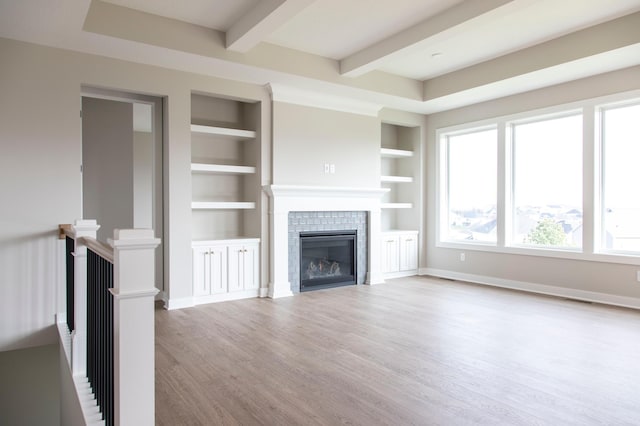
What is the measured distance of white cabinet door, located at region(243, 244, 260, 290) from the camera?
526cm

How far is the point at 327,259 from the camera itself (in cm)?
607

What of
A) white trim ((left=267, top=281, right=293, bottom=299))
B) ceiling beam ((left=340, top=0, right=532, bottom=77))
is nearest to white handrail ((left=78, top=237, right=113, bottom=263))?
white trim ((left=267, top=281, right=293, bottom=299))

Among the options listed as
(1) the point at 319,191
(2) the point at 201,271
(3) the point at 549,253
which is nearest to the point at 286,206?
(1) the point at 319,191

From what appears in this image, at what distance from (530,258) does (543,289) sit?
1.40 ft

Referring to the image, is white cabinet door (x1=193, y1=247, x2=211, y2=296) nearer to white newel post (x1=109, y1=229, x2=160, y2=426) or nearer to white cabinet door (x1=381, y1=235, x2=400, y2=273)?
white cabinet door (x1=381, y1=235, x2=400, y2=273)

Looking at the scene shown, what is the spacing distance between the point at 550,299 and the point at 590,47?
112 inches

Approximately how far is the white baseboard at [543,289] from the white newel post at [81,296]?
5205mm

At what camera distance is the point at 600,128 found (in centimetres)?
513

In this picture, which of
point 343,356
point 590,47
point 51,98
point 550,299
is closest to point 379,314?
point 343,356

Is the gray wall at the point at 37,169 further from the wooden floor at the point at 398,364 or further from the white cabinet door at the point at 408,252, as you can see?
the white cabinet door at the point at 408,252

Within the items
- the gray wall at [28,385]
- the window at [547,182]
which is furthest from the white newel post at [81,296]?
the window at [547,182]

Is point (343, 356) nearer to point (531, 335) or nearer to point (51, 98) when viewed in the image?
point (531, 335)

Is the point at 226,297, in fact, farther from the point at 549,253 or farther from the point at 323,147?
the point at 549,253

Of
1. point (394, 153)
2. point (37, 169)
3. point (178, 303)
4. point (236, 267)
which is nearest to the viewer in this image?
point (37, 169)
